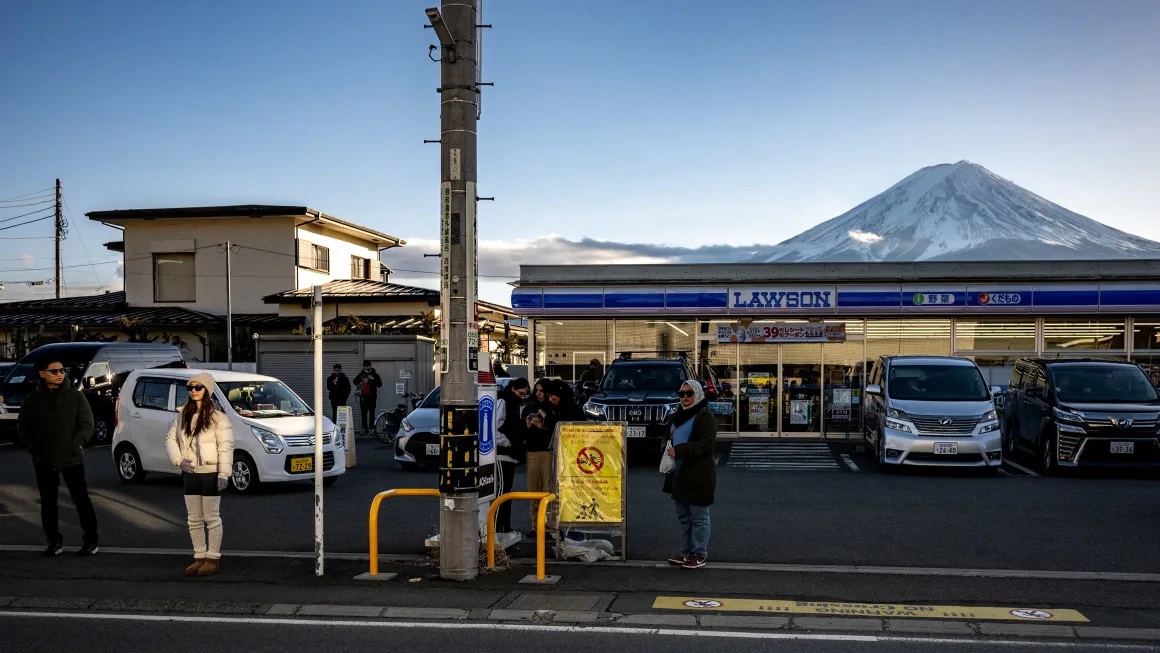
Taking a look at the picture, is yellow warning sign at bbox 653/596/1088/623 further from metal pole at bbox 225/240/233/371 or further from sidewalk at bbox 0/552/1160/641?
metal pole at bbox 225/240/233/371

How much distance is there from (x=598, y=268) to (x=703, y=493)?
54.8 feet

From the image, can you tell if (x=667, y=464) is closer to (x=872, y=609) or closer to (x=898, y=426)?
(x=872, y=609)

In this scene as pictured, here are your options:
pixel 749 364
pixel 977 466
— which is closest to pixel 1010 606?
pixel 977 466

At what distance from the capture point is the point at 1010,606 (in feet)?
25.7

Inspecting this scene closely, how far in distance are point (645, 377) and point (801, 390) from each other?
6.67 metres

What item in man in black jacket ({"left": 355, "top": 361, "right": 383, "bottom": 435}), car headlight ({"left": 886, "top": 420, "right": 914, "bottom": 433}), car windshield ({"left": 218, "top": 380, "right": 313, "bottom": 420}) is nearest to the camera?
car windshield ({"left": 218, "top": 380, "right": 313, "bottom": 420})

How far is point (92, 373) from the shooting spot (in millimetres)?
23500

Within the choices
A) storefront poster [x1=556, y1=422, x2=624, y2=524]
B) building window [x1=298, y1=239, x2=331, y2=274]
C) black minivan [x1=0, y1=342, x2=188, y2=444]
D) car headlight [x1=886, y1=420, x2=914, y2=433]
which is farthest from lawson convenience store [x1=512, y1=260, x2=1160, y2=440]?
building window [x1=298, y1=239, x2=331, y2=274]

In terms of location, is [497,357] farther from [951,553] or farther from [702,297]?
[951,553]

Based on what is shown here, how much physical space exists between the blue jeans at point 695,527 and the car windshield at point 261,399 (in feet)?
26.0

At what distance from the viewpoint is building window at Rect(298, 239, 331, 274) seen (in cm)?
4322

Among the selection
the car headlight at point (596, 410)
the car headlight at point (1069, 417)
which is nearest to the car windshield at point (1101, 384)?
the car headlight at point (1069, 417)

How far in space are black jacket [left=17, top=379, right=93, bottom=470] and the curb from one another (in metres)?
1.93

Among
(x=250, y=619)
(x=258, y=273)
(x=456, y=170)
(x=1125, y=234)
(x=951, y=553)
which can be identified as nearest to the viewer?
(x=250, y=619)
